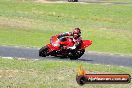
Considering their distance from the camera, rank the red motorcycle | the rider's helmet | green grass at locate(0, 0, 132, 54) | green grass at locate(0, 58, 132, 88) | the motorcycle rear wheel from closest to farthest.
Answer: green grass at locate(0, 58, 132, 88)
the rider's helmet
the red motorcycle
the motorcycle rear wheel
green grass at locate(0, 0, 132, 54)

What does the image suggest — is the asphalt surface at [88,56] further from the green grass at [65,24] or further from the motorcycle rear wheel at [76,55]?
the green grass at [65,24]

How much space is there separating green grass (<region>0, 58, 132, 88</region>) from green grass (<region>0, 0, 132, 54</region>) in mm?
10683

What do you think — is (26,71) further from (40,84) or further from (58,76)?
(40,84)

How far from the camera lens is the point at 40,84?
14.0m

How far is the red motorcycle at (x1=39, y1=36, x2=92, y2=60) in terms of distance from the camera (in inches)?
889

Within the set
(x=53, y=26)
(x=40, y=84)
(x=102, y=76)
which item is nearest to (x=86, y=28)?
(x=53, y=26)

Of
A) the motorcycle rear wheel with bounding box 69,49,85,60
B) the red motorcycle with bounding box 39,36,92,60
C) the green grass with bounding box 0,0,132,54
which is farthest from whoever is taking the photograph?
the green grass with bounding box 0,0,132,54

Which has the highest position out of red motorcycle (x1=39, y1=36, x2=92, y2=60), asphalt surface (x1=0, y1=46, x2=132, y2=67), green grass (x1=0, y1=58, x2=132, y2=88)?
green grass (x1=0, y1=58, x2=132, y2=88)

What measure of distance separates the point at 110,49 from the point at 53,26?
12.6 m

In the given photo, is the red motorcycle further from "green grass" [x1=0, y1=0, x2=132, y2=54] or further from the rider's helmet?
"green grass" [x1=0, y1=0, x2=132, y2=54]

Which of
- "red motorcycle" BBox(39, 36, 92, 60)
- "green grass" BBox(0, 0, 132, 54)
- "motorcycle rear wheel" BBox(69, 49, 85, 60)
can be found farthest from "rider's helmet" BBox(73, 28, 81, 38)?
"green grass" BBox(0, 0, 132, 54)

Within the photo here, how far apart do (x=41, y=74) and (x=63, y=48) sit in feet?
22.6

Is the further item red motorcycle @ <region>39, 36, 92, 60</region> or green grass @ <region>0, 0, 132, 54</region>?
green grass @ <region>0, 0, 132, 54</region>

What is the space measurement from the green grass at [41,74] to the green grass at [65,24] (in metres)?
10.7
